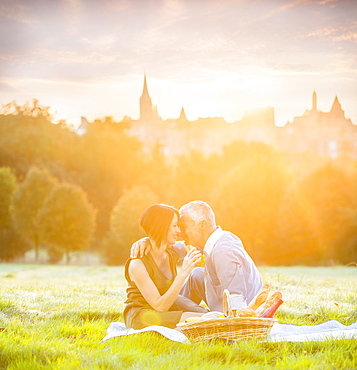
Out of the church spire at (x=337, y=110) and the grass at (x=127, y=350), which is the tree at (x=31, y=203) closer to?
the grass at (x=127, y=350)

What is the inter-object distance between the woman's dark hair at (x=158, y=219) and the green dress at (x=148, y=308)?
14.0 inches

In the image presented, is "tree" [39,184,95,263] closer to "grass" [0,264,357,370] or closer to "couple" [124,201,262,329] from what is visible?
"grass" [0,264,357,370]

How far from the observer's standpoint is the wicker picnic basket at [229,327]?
5152 millimetres

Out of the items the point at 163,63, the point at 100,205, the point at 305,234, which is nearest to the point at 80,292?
the point at 163,63

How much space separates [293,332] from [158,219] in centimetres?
207

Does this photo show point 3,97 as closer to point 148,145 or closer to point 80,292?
point 148,145

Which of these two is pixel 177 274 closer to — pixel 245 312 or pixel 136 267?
pixel 136 267

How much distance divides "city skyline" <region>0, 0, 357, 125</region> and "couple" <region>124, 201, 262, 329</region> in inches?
553

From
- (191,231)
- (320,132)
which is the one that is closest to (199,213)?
(191,231)

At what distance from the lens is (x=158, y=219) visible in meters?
6.24

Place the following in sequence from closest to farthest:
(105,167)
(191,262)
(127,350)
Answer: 1. (127,350)
2. (191,262)
3. (105,167)

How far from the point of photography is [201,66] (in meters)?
32.1

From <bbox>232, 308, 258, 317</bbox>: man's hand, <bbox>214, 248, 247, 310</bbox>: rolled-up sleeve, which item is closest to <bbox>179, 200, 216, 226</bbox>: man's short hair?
<bbox>214, 248, 247, 310</bbox>: rolled-up sleeve

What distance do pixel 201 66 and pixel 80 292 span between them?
78.4 feet
